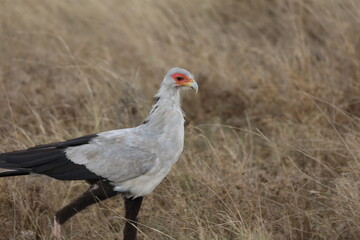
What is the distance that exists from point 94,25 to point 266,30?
6.79 feet

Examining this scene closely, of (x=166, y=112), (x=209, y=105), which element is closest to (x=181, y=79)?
(x=166, y=112)

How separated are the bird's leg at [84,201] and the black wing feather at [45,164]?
0.25 ft

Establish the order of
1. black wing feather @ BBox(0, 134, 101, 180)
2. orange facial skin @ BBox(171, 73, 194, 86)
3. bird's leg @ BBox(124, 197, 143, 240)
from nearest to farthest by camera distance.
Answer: black wing feather @ BBox(0, 134, 101, 180) < bird's leg @ BBox(124, 197, 143, 240) < orange facial skin @ BBox(171, 73, 194, 86)

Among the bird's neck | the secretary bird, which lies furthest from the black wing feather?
the bird's neck

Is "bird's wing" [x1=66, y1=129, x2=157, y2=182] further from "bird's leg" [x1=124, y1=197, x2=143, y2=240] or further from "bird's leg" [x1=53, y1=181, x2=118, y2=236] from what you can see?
"bird's leg" [x1=124, y1=197, x2=143, y2=240]

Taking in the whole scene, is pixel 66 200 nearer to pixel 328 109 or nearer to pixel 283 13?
pixel 328 109

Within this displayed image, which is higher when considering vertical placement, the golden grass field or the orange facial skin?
the orange facial skin

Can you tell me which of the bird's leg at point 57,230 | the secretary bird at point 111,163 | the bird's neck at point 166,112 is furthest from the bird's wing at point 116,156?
the bird's leg at point 57,230

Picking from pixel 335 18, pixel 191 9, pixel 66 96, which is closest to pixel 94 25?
pixel 191 9

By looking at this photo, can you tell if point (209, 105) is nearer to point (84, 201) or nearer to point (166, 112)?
point (166, 112)

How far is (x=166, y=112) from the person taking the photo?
3943 mm

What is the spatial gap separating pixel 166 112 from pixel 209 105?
2.57 metres

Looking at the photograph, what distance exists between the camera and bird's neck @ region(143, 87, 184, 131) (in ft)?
12.9

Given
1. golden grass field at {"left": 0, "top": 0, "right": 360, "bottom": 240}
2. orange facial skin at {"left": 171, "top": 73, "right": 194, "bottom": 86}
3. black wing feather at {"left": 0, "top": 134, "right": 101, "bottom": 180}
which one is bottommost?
golden grass field at {"left": 0, "top": 0, "right": 360, "bottom": 240}
